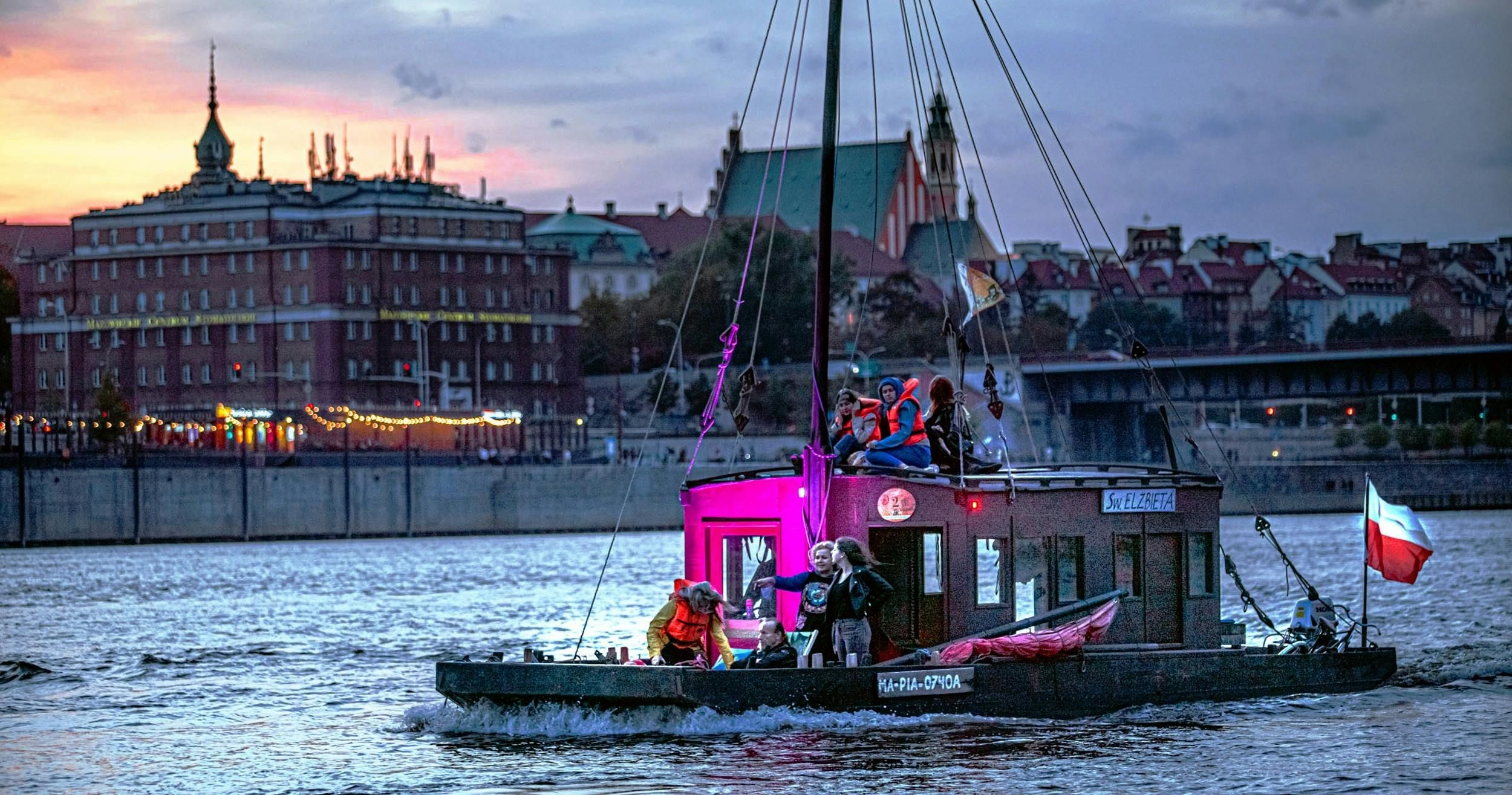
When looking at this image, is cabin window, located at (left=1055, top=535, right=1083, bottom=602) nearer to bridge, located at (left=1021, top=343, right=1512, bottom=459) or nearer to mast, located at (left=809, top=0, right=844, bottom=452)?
mast, located at (left=809, top=0, right=844, bottom=452)

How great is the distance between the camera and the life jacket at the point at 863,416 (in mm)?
26469

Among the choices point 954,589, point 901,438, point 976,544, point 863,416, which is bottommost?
point 954,589

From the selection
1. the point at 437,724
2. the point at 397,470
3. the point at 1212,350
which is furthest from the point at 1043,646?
the point at 1212,350

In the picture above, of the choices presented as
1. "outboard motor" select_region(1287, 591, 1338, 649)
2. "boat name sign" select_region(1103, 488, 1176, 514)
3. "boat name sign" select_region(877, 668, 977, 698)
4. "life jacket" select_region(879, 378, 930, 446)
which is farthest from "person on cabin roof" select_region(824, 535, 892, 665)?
"outboard motor" select_region(1287, 591, 1338, 649)

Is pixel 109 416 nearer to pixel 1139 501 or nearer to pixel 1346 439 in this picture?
pixel 1346 439

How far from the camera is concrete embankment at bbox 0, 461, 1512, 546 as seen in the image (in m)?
91.9

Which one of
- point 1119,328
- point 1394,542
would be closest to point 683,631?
point 1394,542

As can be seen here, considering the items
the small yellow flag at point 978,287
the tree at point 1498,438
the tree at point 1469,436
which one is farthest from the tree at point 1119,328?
the small yellow flag at point 978,287

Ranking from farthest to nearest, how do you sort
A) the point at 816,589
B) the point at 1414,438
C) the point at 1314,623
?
the point at 1414,438, the point at 1314,623, the point at 816,589

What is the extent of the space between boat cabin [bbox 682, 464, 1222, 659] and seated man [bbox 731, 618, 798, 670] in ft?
3.01

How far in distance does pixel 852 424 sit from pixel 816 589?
2.26m

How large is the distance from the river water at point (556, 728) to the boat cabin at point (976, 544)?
1.29 metres

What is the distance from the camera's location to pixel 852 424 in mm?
26625

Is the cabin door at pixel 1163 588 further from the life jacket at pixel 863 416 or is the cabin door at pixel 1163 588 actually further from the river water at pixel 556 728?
the life jacket at pixel 863 416
